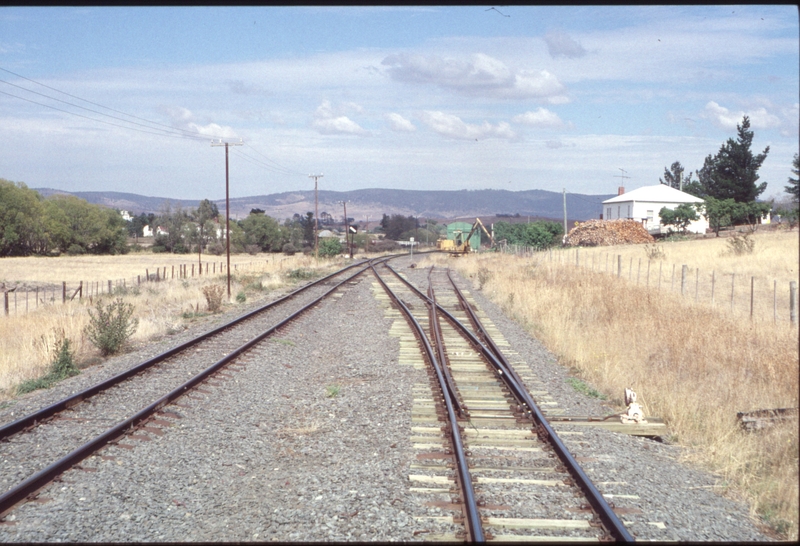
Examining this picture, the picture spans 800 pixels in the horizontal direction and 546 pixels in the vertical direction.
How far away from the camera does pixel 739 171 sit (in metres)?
73.1

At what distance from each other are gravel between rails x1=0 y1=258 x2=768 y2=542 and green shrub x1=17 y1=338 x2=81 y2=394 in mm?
2831

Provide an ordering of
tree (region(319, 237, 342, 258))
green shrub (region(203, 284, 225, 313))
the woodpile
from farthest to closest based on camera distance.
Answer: the woodpile → tree (region(319, 237, 342, 258)) → green shrub (region(203, 284, 225, 313))

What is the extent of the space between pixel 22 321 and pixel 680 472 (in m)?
17.2

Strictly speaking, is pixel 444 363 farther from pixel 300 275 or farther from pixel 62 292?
pixel 62 292

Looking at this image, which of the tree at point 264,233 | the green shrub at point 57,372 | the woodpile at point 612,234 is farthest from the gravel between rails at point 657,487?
the tree at point 264,233

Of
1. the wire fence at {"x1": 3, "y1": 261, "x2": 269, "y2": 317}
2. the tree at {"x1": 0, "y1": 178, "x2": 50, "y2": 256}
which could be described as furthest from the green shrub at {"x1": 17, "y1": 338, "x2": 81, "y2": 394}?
the tree at {"x1": 0, "y1": 178, "x2": 50, "y2": 256}

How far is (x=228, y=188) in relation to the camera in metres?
29.2

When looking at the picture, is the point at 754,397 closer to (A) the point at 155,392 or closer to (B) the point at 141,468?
(B) the point at 141,468

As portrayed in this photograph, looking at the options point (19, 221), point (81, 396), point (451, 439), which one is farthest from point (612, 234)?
point (81, 396)

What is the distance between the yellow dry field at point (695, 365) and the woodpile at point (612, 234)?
1566 inches

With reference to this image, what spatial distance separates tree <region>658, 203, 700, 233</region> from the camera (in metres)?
60.9

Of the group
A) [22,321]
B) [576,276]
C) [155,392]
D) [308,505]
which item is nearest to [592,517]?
[308,505]

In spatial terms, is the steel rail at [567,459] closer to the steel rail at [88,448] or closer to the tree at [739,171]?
the steel rail at [88,448]

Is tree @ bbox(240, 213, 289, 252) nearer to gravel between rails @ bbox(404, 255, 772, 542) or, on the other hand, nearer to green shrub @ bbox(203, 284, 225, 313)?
green shrub @ bbox(203, 284, 225, 313)
